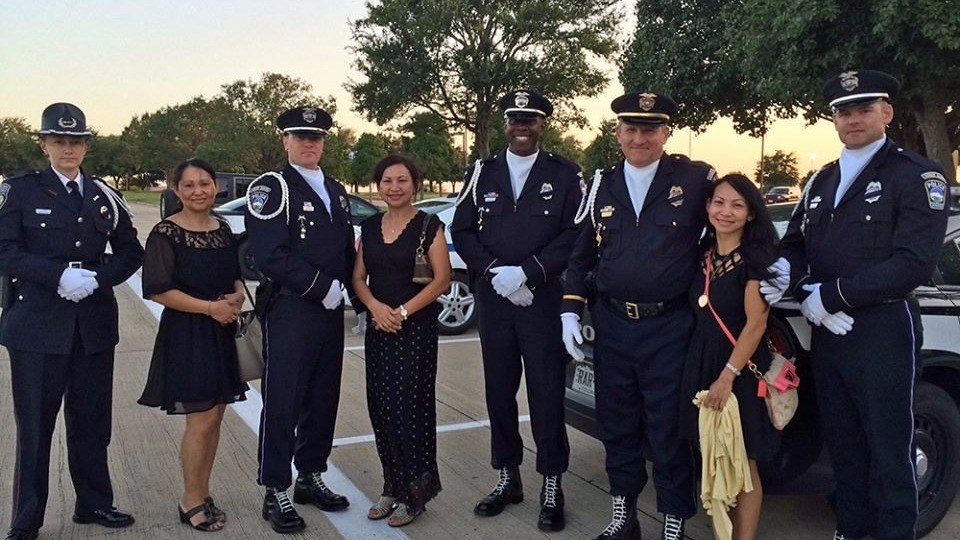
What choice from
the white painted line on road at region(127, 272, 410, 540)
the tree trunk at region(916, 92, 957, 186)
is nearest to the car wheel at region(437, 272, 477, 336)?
the white painted line on road at region(127, 272, 410, 540)

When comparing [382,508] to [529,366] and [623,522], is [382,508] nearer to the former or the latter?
[529,366]

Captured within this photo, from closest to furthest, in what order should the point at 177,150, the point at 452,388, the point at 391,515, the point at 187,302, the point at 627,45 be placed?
the point at 187,302 < the point at 391,515 < the point at 452,388 < the point at 627,45 < the point at 177,150

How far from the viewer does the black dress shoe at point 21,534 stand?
3246 millimetres

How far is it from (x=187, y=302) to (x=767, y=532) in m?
2.79

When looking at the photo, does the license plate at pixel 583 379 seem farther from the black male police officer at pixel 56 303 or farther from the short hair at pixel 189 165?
the black male police officer at pixel 56 303

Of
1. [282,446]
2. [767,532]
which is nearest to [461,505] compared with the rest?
[282,446]

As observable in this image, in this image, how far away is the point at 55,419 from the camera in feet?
11.0

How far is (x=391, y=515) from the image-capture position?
11.8ft

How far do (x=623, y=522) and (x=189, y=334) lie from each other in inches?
82.0

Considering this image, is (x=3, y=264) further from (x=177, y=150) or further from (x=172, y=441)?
(x=177, y=150)

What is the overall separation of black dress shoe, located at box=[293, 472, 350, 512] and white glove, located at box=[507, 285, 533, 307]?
130cm

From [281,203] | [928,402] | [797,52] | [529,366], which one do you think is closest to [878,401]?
[928,402]

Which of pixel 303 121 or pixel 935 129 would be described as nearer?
pixel 303 121

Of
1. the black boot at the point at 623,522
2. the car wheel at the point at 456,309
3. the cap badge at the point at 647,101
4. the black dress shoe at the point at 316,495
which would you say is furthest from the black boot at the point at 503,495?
the car wheel at the point at 456,309
